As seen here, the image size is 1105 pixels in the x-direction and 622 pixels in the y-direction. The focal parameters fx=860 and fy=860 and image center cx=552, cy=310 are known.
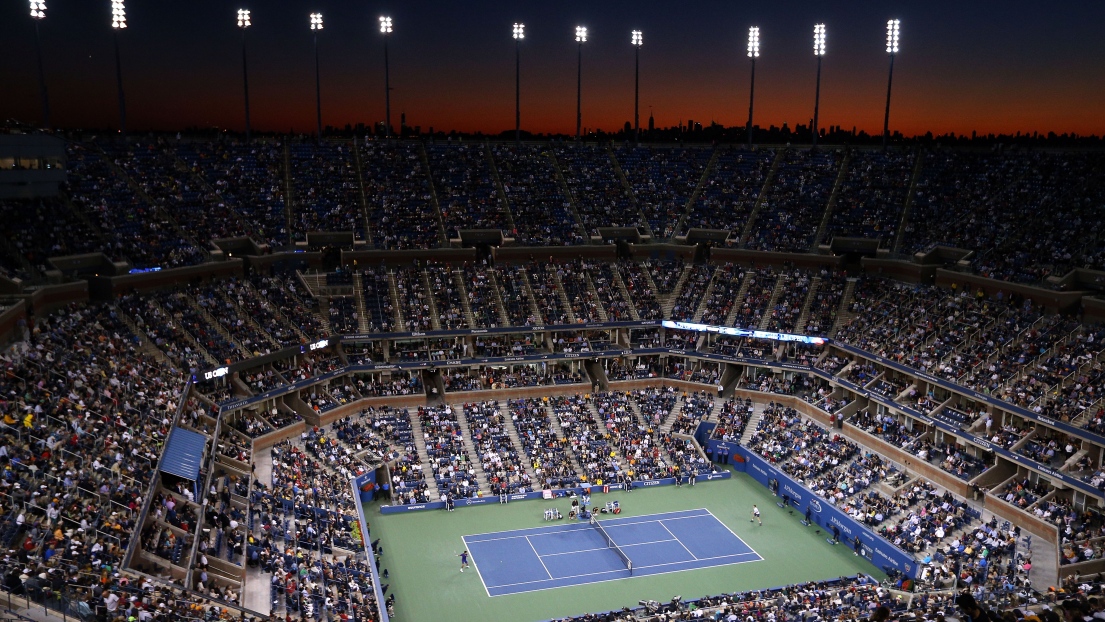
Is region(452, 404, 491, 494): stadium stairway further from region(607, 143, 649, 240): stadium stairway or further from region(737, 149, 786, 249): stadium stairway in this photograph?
region(737, 149, 786, 249): stadium stairway

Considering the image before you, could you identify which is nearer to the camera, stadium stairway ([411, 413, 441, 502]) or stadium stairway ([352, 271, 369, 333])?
stadium stairway ([411, 413, 441, 502])

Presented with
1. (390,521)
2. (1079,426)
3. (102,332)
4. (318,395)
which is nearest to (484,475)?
(390,521)

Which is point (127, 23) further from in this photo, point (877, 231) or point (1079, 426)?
point (1079, 426)

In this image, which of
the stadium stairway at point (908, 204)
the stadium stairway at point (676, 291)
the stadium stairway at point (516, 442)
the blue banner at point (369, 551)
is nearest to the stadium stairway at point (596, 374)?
the stadium stairway at point (676, 291)

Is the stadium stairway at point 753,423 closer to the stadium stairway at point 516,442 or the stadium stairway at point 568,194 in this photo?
the stadium stairway at point 516,442

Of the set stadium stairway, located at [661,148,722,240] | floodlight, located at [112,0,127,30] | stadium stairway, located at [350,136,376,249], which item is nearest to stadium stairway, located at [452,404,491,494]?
stadium stairway, located at [350,136,376,249]

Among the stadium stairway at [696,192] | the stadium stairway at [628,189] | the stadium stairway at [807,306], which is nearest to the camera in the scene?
the stadium stairway at [807,306]
